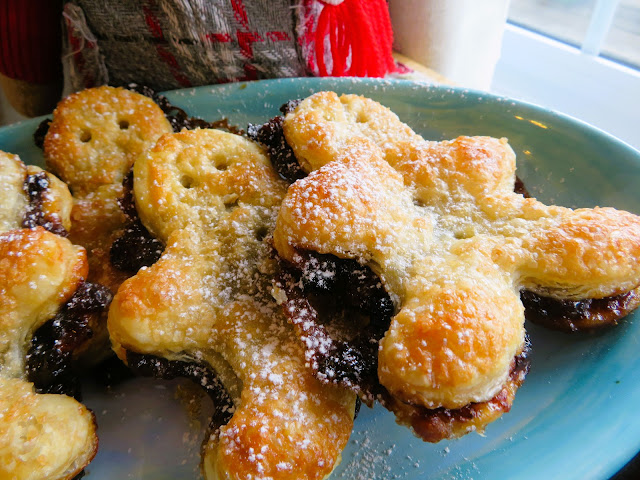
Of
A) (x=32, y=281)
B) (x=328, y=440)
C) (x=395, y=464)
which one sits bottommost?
(x=395, y=464)

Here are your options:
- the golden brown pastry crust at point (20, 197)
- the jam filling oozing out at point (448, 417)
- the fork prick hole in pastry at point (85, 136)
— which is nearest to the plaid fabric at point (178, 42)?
the fork prick hole in pastry at point (85, 136)

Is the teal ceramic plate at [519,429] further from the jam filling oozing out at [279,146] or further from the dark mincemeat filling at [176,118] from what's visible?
the dark mincemeat filling at [176,118]

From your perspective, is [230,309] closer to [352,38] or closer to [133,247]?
[133,247]

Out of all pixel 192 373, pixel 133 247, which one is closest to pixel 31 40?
pixel 133 247

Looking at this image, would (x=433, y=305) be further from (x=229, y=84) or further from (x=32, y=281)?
(x=229, y=84)

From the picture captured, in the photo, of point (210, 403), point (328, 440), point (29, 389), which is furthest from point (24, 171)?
point (328, 440)

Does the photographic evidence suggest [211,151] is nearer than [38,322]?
No
